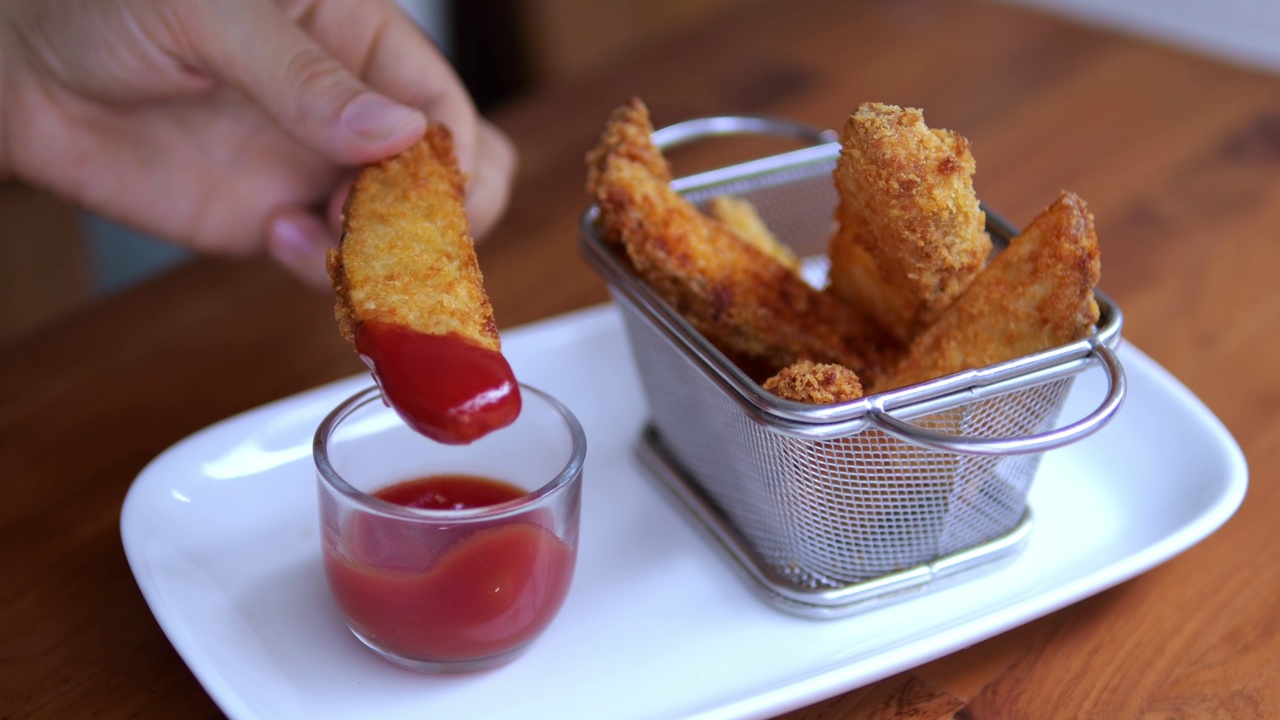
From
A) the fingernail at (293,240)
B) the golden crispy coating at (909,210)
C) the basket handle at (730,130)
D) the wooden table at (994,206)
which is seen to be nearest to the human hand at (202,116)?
the fingernail at (293,240)

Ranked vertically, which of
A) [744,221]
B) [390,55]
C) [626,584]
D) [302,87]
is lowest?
[626,584]

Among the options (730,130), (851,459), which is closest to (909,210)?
(851,459)

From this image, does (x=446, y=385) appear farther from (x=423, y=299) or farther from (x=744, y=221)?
(x=744, y=221)

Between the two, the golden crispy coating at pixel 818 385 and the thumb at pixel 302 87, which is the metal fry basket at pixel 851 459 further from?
the thumb at pixel 302 87

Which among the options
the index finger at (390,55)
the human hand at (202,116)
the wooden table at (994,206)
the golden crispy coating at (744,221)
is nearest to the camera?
the wooden table at (994,206)

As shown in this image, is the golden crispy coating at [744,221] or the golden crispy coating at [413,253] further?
the golden crispy coating at [744,221]

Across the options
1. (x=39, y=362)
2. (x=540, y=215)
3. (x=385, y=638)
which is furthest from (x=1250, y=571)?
(x=39, y=362)

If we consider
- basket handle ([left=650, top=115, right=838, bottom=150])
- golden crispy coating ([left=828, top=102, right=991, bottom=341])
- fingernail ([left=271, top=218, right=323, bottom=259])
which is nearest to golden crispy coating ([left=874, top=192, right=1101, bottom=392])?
golden crispy coating ([left=828, top=102, right=991, bottom=341])
